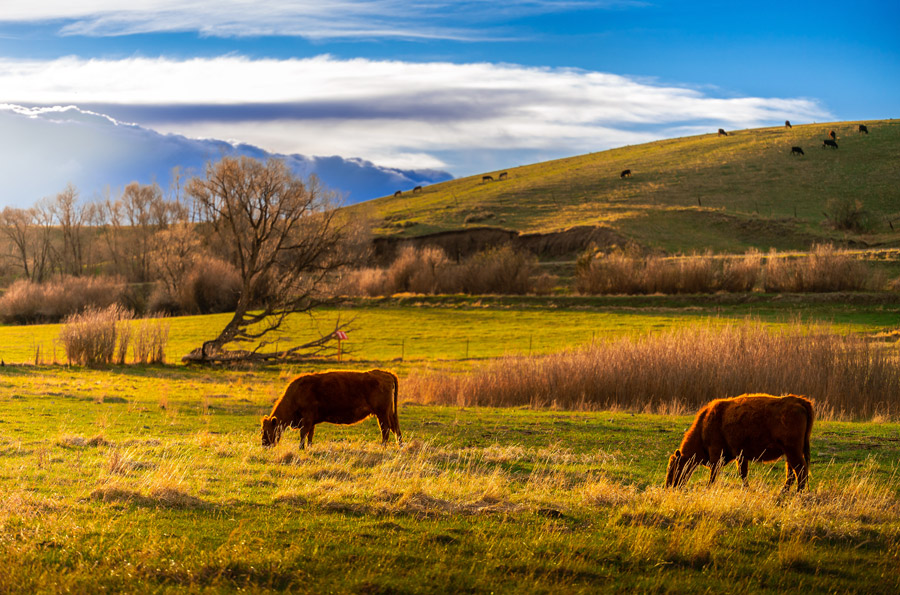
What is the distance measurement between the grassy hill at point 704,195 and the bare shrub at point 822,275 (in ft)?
79.1

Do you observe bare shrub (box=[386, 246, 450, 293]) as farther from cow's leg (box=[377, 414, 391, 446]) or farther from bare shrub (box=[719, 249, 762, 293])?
cow's leg (box=[377, 414, 391, 446])

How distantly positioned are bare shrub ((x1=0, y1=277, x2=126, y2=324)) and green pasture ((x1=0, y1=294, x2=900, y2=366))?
38.5 feet

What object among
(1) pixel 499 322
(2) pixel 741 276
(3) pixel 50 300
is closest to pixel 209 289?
(3) pixel 50 300

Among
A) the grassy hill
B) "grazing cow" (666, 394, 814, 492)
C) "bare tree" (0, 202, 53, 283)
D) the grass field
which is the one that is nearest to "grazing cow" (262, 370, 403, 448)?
the grass field

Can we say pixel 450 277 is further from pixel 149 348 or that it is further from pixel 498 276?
pixel 149 348

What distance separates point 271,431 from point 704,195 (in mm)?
94975

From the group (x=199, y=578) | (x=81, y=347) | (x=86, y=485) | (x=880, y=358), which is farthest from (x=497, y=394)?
(x=81, y=347)

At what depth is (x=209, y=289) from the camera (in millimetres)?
69812

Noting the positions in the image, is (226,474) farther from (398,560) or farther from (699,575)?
(699,575)

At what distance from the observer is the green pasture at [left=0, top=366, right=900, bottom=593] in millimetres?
7023

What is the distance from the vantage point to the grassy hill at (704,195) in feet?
275

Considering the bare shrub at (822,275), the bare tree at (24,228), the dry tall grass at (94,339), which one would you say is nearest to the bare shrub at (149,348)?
the dry tall grass at (94,339)

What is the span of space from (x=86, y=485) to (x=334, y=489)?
3197mm

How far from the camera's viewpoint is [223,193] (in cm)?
3734
